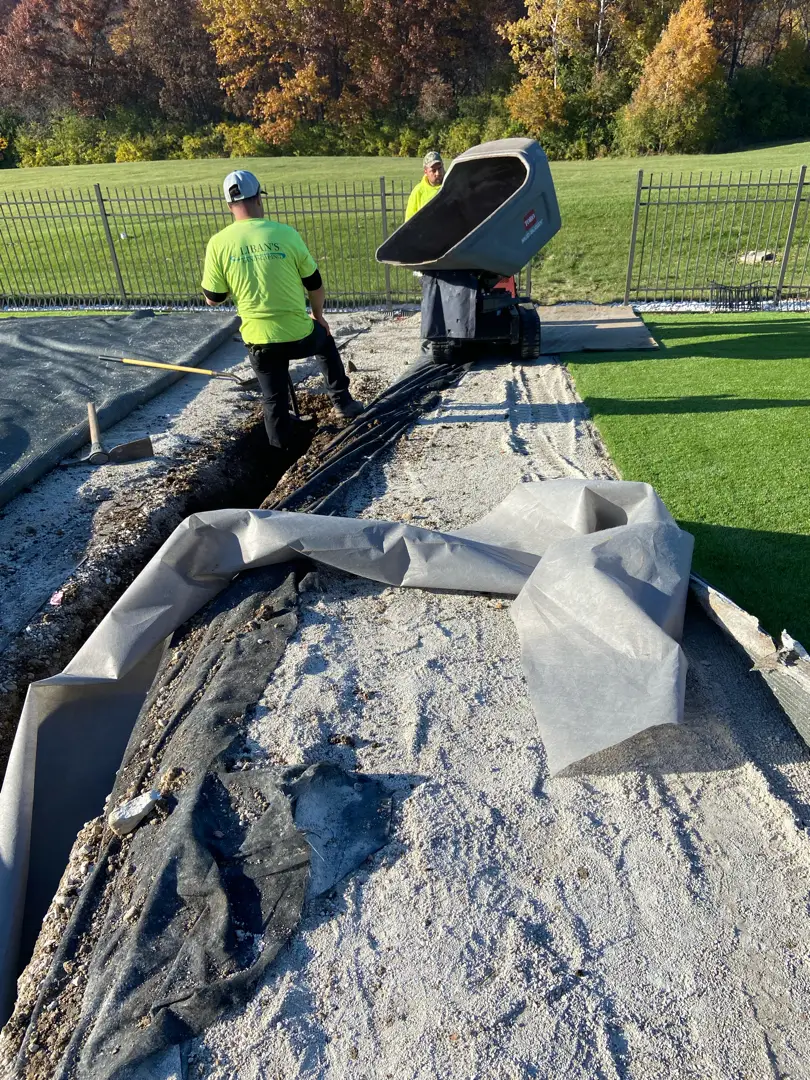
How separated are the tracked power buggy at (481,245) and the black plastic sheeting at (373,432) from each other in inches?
18.3

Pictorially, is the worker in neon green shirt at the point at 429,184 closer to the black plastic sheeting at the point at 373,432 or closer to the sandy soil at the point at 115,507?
the black plastic sheeting at the point at 373,432

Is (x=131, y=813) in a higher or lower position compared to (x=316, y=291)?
lower

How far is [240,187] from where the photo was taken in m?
4.99

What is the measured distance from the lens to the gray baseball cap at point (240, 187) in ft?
16.3

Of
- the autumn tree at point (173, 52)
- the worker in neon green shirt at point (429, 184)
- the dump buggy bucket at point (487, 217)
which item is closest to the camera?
the dump buggy bucket at point (487, 217)

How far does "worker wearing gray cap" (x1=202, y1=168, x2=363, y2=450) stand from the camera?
16.8 ft

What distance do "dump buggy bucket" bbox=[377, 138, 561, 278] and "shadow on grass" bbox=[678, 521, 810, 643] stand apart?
12.1 feet

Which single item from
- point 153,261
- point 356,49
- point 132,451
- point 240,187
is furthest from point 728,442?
point 356,49

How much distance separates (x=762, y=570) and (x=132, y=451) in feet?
16.1

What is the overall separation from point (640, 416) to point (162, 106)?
37087mm

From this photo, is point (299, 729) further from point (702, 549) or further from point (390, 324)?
point (390, 324)

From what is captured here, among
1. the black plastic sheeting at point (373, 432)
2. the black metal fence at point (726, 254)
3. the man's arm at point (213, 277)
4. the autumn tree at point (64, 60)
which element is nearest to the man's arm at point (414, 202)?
the black plastic sheeting at point (373, 432)

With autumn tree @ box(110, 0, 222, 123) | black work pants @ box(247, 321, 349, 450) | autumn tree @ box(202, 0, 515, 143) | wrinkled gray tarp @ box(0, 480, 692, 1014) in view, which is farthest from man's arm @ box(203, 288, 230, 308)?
autumn tree @ box(110, 0, 222, 123)

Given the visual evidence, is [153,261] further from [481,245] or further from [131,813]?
[131,813]
